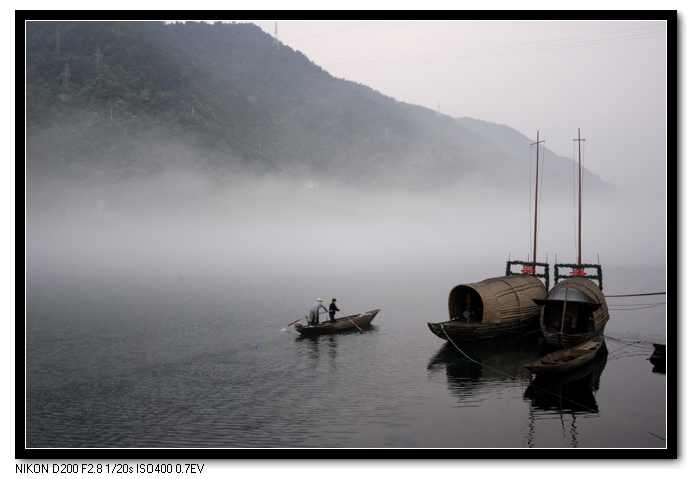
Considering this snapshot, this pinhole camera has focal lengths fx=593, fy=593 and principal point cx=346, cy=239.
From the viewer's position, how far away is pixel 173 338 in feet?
115

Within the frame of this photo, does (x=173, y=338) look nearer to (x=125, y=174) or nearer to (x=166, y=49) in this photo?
(x=125, y=174)

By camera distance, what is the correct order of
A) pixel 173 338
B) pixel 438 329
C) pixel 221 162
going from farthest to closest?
pixel 221 162, pixel 173 338, pixel 438 329

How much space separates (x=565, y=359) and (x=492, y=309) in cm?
504

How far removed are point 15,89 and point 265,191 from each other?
10845cm

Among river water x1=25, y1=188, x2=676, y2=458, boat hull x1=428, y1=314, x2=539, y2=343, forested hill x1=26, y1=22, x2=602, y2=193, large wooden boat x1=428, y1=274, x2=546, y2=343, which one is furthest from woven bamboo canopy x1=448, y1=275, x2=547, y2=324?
forested hill x1=26, y1=22, x2=602, y2=193

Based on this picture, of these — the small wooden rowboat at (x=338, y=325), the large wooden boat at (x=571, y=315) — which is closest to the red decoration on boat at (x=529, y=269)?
the large wooden boat at (x=571, y=315)

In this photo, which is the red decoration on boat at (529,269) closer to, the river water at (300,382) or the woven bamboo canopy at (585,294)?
the woven bamboo canopy at (585,294)

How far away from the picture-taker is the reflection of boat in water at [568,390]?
Result: 68.9ft

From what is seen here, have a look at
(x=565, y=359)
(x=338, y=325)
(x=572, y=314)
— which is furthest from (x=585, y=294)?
(x=338, y=325)

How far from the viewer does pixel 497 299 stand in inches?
1151

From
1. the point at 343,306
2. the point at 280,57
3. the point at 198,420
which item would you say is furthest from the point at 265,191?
the point at 198,420

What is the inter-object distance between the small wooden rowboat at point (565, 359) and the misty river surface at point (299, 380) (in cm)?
73

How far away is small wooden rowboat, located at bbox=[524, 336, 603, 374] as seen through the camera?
75.9 feet

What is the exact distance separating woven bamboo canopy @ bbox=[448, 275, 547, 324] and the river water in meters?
1.74
